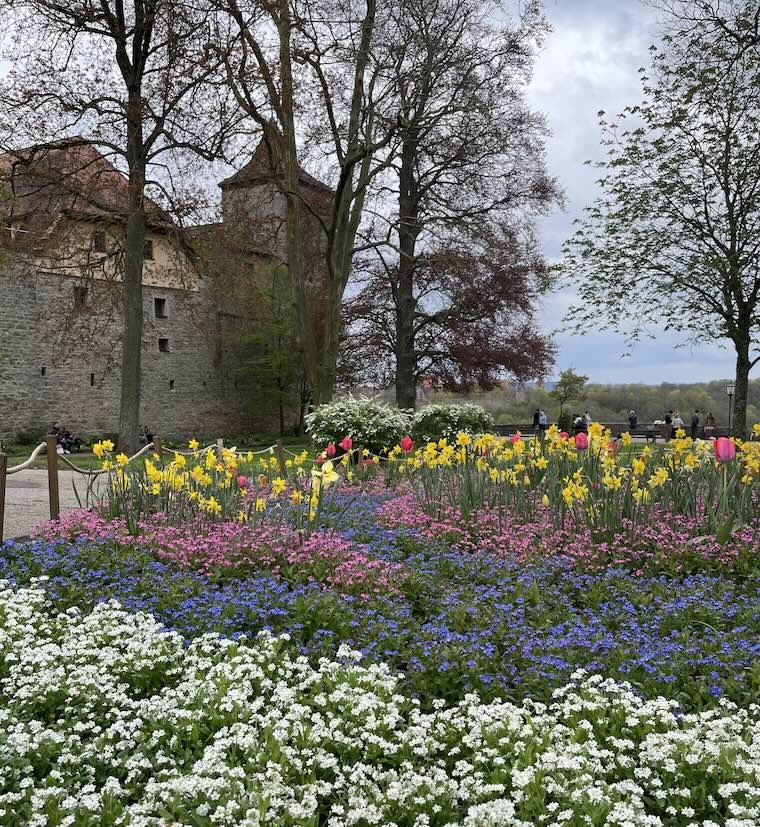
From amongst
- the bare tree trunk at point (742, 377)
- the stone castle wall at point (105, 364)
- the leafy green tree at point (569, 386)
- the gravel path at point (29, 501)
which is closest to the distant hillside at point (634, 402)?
the leafy green tree at point (569, 386)

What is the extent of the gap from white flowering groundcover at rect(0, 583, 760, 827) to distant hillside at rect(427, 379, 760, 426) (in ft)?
115

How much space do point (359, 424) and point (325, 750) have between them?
10597 millimetres

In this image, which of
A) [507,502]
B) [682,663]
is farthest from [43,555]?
[682,663]

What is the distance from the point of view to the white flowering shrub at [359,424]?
1328 centimetres

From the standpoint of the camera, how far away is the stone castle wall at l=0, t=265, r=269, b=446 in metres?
23.6

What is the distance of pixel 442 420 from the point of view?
50.9 ft

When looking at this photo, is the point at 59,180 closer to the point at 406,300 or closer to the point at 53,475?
the point at 406,300

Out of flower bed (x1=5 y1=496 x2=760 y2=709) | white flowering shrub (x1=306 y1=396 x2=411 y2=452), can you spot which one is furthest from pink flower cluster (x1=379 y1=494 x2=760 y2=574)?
white flowering shrub (x1=306 y1=396 x2=411 y2=452)

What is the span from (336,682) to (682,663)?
5.20ft

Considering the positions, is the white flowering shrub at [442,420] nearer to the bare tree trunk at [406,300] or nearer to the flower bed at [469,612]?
the bare tree trunk at [406,300]

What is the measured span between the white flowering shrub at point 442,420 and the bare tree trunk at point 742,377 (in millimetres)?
6688

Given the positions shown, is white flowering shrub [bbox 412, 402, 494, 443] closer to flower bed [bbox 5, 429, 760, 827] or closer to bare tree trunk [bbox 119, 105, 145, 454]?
bare tree trunk [bbox 119, 105, 145, 454]

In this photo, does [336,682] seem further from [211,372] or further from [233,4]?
[211,372]

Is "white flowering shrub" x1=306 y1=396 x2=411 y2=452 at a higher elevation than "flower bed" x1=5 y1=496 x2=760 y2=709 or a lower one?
higher
